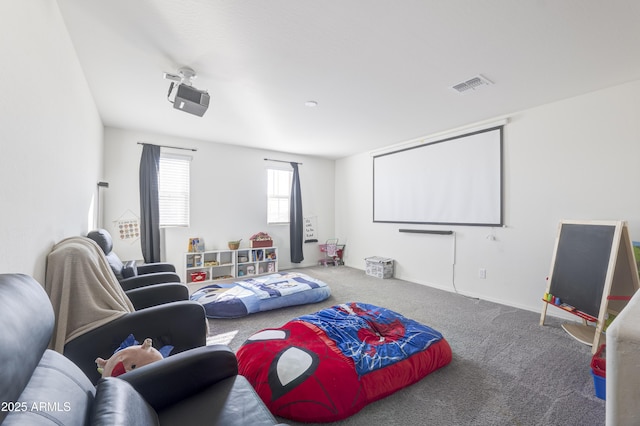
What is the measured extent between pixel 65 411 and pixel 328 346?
1.43 metres

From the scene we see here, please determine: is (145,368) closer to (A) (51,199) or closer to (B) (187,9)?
(A) (51,199)

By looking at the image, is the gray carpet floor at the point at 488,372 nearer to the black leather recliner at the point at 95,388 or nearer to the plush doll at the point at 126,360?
the black leather recliner at the point at 95,388

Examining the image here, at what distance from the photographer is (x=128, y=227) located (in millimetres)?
4035

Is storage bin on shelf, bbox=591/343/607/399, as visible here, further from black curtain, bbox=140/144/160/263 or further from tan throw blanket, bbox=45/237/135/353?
black curtain, bbox=140/144/160/263

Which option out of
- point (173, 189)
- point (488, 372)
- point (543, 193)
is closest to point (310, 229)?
point (173, 189)

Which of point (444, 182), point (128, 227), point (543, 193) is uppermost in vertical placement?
point (444, 182)

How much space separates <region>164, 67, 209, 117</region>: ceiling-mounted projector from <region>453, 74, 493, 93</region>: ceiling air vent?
2452 millimetres

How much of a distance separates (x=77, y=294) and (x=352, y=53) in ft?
7.93

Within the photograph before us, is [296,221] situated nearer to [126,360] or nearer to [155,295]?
[155,295]

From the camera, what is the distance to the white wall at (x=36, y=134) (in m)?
1.05

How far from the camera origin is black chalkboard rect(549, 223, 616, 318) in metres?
2.42

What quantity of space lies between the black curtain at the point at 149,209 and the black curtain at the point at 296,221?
240cm

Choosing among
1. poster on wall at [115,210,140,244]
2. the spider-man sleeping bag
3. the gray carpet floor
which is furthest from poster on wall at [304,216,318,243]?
the spider-man sleeping bag

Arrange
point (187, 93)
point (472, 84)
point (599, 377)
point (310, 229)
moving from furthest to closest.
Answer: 1. point (310, 229)
2. point (472, 84)
3. point (187, 93)
4. point (599, 377)
